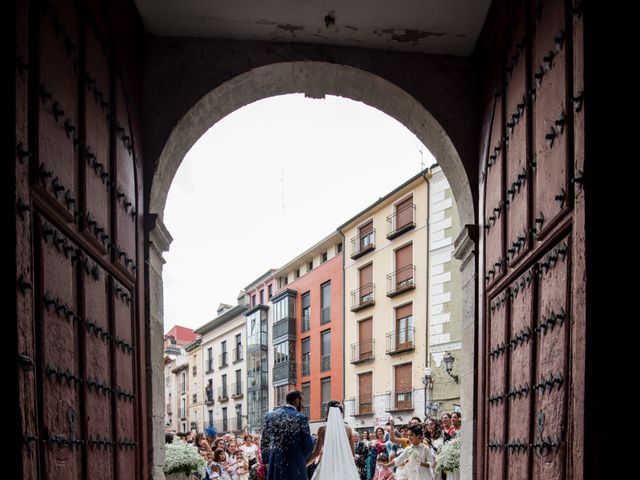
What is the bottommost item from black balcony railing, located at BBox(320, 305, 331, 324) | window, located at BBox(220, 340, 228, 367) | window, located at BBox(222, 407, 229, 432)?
window, located at BBox(222, 407, 229, 432)

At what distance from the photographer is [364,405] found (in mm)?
26156

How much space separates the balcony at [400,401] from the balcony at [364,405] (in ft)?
5.89

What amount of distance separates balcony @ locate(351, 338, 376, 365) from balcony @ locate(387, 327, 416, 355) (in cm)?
138

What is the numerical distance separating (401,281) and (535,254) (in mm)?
21485

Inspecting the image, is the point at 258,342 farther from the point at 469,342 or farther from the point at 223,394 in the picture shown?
the point at 469,342

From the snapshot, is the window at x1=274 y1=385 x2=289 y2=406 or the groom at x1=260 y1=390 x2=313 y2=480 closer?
the groom at x1=260 y1=390 x2=313 y2=480

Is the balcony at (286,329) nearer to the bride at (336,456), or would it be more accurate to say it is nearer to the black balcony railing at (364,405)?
the black balcony railing at (364,405)

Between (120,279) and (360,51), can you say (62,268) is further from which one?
(360,51)

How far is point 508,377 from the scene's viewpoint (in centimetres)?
367

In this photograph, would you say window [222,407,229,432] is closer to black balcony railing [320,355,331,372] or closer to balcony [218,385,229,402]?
balcony [218,385,229,402]

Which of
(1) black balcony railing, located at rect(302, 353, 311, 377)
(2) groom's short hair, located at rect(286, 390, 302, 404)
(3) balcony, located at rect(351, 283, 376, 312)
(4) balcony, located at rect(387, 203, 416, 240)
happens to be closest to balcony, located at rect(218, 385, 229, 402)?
(1) black balcony railing, located at rect(302, 353, 311, 377)

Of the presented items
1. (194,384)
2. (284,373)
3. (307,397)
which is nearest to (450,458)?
(307,397)

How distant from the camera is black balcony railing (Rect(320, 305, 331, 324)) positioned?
31.2 meters

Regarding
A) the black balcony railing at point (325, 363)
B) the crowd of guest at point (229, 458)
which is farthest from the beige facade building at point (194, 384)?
the crowd of guest at point (229, 458)
